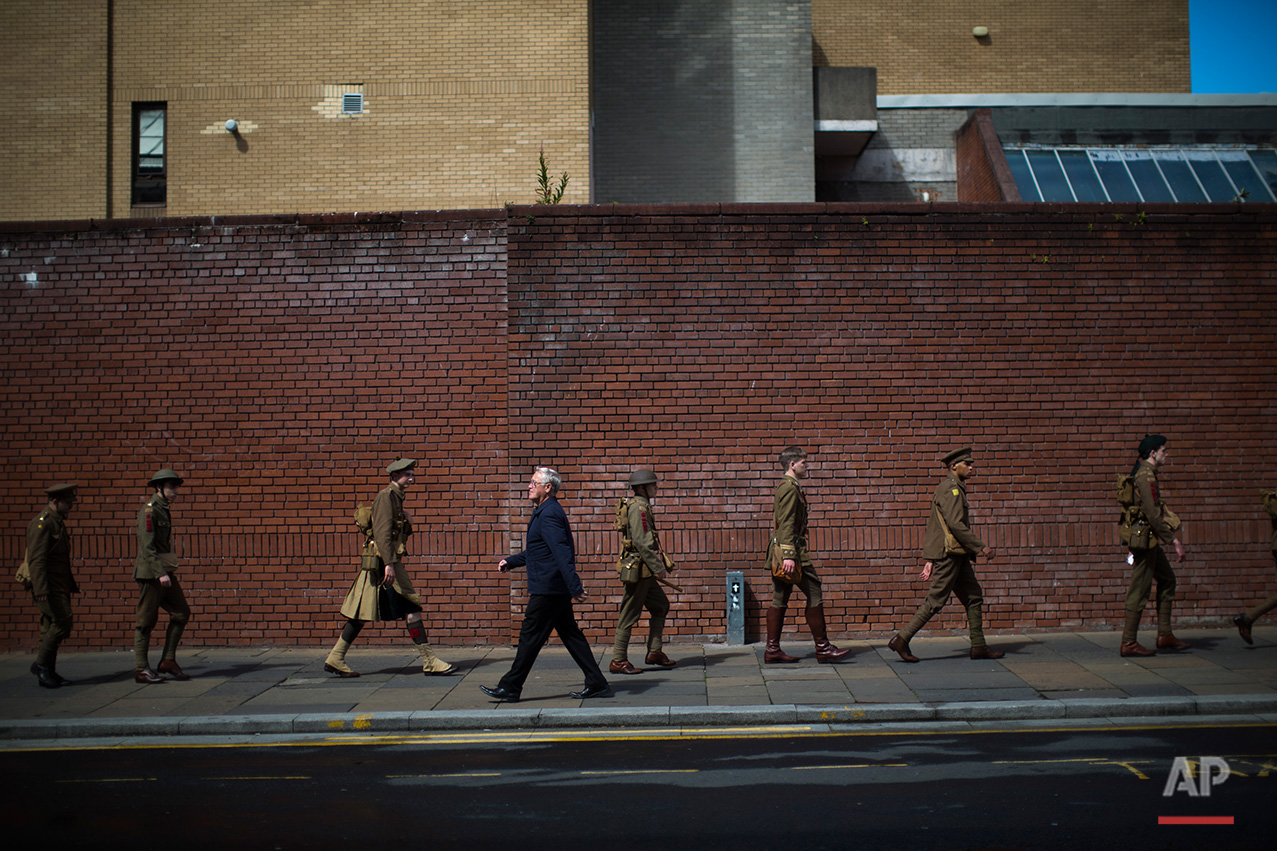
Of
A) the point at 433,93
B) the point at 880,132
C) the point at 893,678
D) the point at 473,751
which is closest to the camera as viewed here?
the point at 473,751

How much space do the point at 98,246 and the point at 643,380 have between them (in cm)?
638

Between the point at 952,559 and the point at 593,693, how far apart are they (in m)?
3.55

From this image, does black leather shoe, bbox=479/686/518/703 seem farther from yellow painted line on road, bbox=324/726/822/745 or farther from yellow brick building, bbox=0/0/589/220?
yellow brick building, bbox=0/0/589/220

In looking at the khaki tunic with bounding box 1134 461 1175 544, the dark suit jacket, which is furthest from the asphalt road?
the khaki tunic with bounding box 1134 461 1175 544

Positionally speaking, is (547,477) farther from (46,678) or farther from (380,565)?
(46,678)

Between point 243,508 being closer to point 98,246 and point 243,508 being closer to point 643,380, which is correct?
point 98,246

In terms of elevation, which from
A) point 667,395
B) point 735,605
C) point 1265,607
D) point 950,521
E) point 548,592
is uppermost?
point 667,395

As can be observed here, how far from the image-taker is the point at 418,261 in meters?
10.2

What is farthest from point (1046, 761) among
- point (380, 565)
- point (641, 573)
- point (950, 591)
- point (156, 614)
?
point (156, 614)

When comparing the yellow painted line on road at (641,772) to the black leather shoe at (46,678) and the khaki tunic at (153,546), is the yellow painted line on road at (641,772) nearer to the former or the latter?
the khaki tunic at (153,546)

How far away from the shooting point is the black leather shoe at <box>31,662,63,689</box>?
831 cm

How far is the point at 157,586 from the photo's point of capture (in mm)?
8523

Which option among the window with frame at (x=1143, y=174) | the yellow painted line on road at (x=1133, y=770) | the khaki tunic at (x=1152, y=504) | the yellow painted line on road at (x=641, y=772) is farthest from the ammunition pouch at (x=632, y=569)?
Result: the window with frame at (x=1143, y=174)

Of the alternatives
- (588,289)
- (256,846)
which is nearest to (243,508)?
(588,289)
